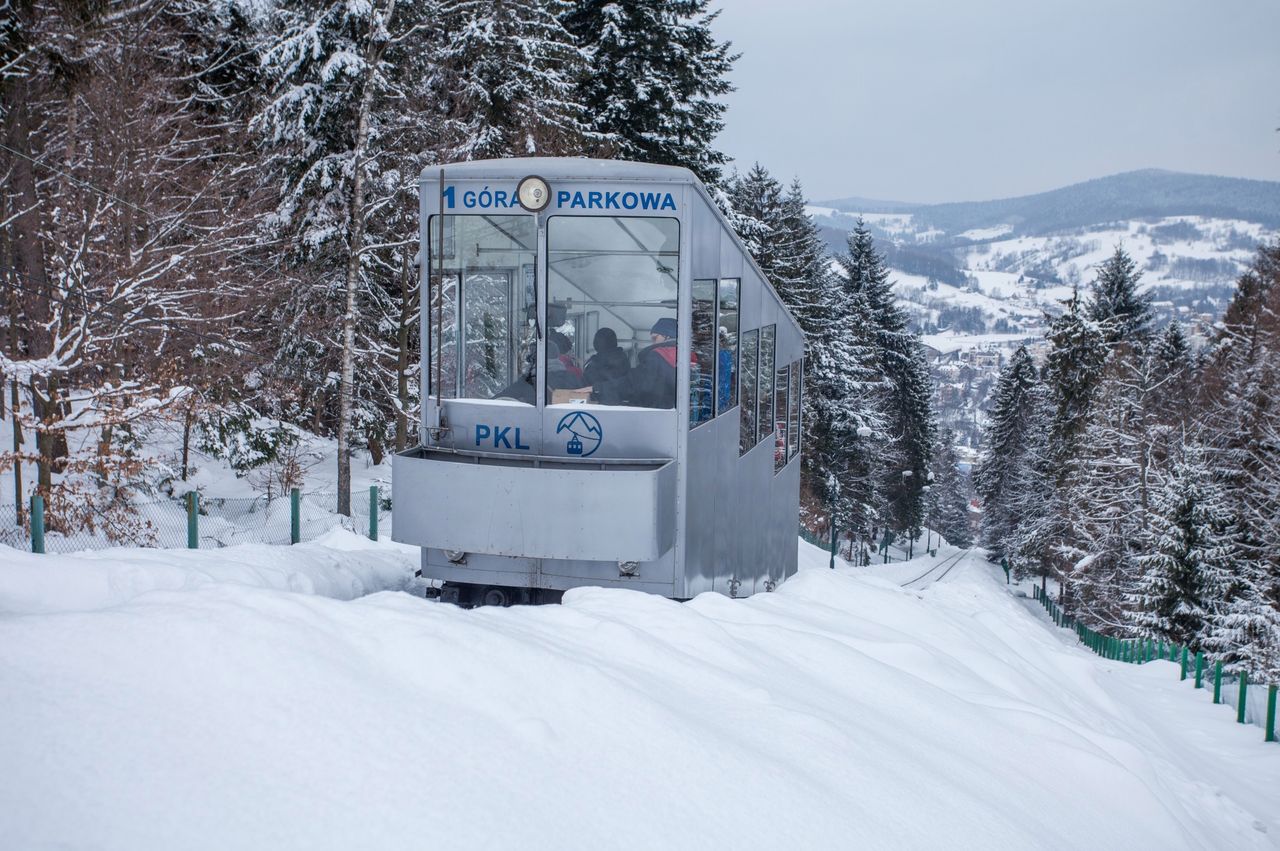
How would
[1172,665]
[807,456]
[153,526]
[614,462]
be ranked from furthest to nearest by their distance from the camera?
[807,456] < [1172,665] < [153,526] < [614,462]

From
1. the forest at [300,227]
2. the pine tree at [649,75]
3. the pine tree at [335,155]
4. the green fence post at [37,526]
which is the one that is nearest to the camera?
the green fence post at [37,526]

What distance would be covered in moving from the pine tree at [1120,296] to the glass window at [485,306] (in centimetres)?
4567

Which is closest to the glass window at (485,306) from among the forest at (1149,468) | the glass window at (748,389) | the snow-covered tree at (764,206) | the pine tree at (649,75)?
the glass window at (748,389)

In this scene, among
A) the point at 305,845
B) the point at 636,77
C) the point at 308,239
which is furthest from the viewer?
the point at 636,77

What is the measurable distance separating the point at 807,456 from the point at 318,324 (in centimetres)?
2793

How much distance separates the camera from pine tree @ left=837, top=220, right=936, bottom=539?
4984 cm

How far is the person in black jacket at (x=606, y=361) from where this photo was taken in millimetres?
6734

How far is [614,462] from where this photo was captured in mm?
6613

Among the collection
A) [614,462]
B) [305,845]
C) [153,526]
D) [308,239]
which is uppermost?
[308,239]

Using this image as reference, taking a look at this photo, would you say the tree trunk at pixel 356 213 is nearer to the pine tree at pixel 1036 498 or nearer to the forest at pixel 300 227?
the forest at pixel 300 227

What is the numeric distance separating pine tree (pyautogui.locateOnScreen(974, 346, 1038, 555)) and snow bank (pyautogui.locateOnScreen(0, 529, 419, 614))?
175ft

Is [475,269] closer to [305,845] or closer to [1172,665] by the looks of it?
[305,845]

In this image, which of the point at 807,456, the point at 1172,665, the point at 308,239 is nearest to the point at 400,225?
the point at 308,239

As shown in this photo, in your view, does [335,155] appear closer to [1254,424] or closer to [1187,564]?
[1187,564]
